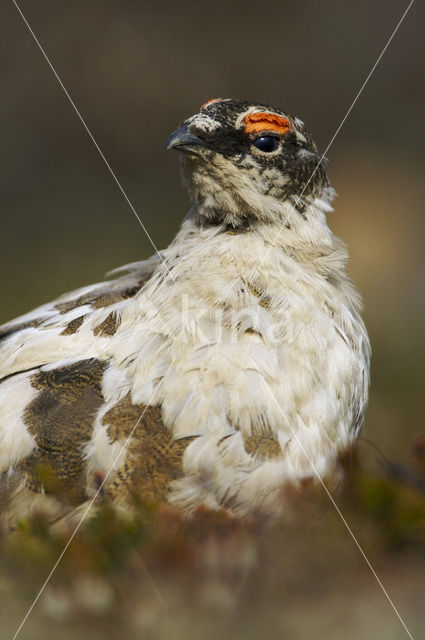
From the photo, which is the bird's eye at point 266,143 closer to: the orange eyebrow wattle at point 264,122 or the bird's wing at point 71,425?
the orange eyebrow wattle at point 264,122

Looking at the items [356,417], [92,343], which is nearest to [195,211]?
[92,343]

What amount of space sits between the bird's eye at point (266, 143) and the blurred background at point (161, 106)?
5.10 meters

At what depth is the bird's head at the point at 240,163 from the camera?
272cm

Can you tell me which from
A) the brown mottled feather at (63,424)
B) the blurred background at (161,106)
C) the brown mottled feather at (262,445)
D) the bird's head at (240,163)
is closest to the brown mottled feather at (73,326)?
the brown mottled feather at (63,424)

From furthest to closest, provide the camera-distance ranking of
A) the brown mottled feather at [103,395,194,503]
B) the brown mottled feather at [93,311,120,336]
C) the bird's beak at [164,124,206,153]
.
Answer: the bird's beak at [164,124,206,153], the brown mottled feather at [93,311,120,336], the brown mottled feather at [103,395,194,503]

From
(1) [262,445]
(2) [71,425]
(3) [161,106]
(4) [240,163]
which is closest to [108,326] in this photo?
(2) [71,425]

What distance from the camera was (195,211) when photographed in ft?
9.66

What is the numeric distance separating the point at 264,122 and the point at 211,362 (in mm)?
1081

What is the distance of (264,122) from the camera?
2.75m

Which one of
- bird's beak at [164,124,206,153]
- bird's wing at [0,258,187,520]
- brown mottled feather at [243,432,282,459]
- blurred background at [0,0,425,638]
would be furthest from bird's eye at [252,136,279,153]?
blurred background at [0,0,425,638]

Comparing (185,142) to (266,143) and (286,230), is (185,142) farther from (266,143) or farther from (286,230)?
(286,230)

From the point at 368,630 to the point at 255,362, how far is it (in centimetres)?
88

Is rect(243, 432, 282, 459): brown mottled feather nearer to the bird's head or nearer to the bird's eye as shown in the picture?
the bird's head

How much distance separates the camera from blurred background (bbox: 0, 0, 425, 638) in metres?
8.18
